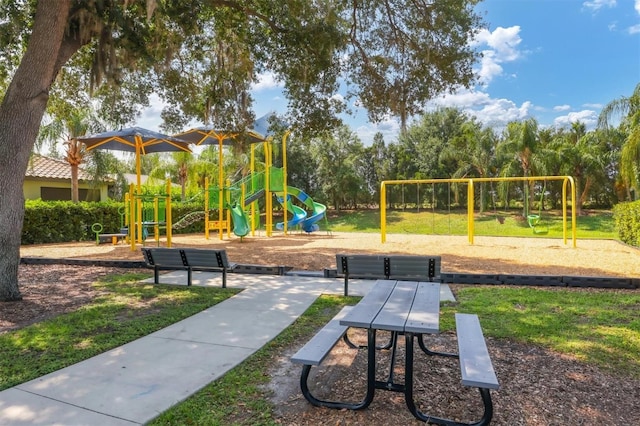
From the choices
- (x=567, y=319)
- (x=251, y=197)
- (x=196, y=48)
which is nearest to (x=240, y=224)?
(x=251, y=197)

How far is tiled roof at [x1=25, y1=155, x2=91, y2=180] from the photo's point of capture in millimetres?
20498

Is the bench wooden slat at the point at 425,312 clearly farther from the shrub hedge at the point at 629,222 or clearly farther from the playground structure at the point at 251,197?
the playground structure at the point at 251,197

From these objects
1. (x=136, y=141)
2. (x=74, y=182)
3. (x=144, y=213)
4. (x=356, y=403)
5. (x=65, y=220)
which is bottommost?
(x=356, y=403)

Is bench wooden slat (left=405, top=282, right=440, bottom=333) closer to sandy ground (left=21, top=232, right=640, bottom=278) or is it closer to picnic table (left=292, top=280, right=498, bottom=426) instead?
picnic table (left=292, top=280, right=498, bottom=426)

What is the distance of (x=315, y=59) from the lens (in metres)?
9.39

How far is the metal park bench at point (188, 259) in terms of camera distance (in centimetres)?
645

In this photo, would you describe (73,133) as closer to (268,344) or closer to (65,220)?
(65,220)

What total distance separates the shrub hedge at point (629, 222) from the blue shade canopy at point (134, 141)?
13.7m

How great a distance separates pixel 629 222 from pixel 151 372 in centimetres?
1387

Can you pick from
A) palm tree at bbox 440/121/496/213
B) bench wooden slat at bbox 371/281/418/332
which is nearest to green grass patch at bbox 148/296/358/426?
bench wooden slat at bbox 371/281/418/332

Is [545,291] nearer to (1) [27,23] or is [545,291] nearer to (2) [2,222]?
(2) [2,222]

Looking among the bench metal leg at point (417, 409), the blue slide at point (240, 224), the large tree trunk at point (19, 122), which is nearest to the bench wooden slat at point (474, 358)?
the bench metal leg at point (417, 409)

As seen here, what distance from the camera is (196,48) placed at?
436 inches

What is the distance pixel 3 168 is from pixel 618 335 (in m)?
7.81
